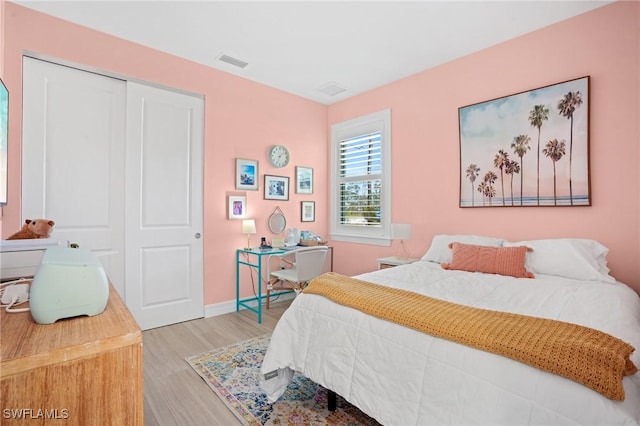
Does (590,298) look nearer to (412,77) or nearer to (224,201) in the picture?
(412,77)

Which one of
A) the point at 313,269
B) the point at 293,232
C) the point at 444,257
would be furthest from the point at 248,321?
the point at 444,257

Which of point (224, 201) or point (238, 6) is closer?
point (238, 6)

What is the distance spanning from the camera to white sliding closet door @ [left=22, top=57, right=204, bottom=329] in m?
2.57

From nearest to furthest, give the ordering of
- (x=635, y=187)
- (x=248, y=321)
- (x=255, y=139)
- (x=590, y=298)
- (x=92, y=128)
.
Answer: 1. (x=590, y=298)
2. (x=635, y=187)
3. (x=92, y=128)
4. (x=248, y=321)
5. (x=255, y=139)

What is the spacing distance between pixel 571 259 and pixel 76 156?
4066 millimetres

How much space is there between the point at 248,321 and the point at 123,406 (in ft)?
8.86

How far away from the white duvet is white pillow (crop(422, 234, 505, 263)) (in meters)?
0.55

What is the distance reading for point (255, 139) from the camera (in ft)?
12.7

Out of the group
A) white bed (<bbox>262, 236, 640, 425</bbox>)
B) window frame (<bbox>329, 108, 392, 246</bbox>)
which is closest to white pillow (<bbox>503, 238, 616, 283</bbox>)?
white bed (<bbox>262, 236, 640, 425</bbox>)

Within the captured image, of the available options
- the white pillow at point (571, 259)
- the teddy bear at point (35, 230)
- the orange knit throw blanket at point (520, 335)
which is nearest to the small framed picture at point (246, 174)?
the teddy bear at point (35, 230)

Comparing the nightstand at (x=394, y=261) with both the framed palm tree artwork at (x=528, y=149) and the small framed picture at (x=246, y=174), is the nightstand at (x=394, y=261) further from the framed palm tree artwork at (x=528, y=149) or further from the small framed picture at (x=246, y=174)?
the small framed picture at (x=246, y=174)

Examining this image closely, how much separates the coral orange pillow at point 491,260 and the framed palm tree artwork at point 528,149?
592mm

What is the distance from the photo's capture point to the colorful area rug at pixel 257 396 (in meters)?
1.81

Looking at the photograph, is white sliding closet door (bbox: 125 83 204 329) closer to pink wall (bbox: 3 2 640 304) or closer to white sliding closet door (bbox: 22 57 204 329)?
white sliding closet door (bbox: 22 57 204 329)
